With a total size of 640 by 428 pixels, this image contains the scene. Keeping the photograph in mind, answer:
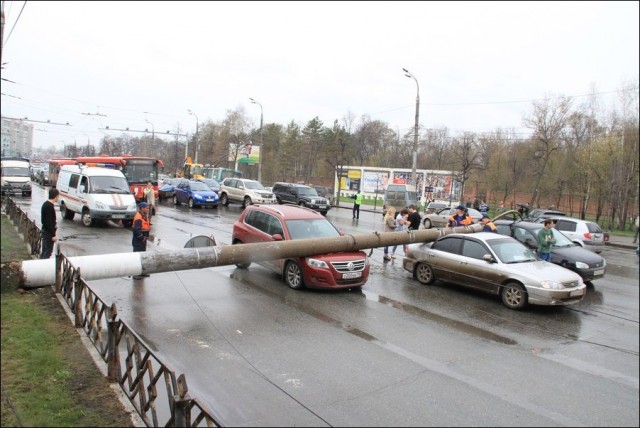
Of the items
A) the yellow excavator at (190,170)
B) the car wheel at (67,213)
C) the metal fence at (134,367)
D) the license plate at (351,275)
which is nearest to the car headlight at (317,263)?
the license plate at (351,275)

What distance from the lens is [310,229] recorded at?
35.9 ft

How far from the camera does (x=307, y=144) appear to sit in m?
73.9

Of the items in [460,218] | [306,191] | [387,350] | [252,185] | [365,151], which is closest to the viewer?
[387,350]

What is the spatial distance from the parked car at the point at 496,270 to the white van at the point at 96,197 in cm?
1159

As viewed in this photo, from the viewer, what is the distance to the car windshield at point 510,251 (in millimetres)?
10086

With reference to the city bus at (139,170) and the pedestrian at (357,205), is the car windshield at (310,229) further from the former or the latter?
the city bus at (139,170)

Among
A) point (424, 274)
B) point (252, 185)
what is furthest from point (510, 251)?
point (252, 185)

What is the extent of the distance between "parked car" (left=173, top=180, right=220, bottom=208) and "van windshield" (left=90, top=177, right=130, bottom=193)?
9.05 meters

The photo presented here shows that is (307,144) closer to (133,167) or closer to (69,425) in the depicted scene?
(133,167)

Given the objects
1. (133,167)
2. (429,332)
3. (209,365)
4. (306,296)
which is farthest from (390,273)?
(133,167)

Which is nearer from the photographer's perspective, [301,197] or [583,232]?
[583,232]

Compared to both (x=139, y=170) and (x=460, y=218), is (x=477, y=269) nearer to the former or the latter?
Result: (x=460, y=218)

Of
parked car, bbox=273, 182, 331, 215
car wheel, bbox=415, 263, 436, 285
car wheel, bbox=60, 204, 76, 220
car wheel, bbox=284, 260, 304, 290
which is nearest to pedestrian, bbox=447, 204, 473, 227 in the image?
car wheel, bbox=415, 263, 436, 285

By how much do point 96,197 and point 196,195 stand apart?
10655 millimetres
